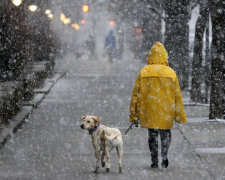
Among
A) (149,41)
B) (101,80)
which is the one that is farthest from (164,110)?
(149,41)

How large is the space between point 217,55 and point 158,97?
4805mm

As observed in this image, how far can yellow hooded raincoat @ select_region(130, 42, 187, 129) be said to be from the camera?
7.62m

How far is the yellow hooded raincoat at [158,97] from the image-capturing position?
7.62m

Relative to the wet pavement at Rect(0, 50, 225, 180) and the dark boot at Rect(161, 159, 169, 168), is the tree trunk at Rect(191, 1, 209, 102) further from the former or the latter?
the dark boot at Rect(161, 159, 169, 168)

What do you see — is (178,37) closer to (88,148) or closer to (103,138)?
(88,148)

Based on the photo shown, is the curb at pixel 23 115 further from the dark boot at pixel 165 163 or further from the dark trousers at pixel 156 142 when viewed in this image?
the dark boot at pixel 165 163

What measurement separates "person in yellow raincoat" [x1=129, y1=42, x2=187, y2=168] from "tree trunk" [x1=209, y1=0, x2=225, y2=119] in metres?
4.48

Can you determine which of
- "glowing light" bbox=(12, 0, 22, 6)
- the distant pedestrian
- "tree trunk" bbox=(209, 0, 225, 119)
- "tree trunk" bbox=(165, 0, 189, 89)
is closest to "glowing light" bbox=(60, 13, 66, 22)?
the distant pedestrian

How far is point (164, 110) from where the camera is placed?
25.0 ft

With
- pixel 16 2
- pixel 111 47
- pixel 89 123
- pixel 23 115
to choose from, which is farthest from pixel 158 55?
pixel 111 47

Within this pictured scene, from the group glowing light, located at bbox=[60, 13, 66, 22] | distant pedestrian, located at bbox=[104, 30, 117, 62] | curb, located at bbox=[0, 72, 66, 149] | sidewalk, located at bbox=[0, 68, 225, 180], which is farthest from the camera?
glowing light, located at bbox=[60, 13, 66, 22]

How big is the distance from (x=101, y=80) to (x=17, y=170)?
1499 cm

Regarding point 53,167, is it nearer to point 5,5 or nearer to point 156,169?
point 156,169

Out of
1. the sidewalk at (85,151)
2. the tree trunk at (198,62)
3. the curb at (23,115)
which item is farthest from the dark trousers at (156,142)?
the tree trunk at (198,62)
